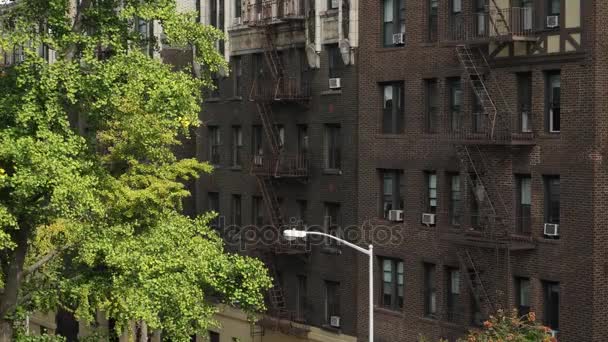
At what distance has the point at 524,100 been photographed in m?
43.1

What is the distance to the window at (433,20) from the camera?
4728 cm

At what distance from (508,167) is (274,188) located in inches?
674

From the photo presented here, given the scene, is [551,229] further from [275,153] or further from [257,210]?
[257,210]

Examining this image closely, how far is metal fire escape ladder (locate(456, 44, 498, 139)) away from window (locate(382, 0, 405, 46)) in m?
4.97

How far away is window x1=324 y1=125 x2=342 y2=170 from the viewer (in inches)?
2131

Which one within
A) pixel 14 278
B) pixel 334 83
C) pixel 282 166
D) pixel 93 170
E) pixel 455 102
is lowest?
pixel 14 278

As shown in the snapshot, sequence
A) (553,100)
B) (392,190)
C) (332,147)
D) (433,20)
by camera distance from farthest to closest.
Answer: (332,147) → (392,190) → (433,20) → (553,100)

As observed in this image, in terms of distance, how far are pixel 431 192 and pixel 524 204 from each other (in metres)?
5.47

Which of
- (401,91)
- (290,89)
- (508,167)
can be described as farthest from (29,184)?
(290,89)

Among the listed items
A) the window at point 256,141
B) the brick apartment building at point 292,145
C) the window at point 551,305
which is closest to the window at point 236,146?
the brick apartment building at point 292,145

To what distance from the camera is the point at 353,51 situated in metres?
52.0

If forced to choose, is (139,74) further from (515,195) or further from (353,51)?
(353,51)

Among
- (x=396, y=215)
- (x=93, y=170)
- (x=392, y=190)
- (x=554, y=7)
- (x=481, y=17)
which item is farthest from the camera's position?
(x=392, y=190)

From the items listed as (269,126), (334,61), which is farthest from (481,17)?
(269,126)
